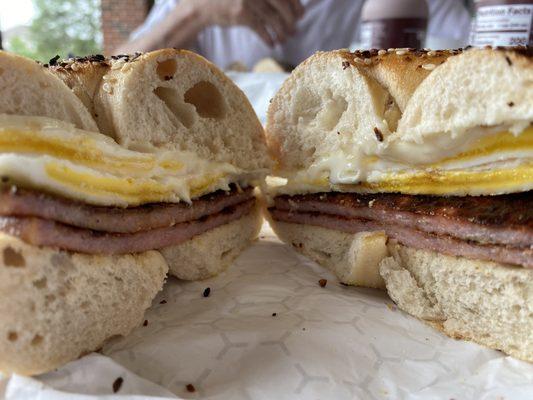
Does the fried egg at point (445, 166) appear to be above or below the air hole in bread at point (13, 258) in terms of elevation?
above

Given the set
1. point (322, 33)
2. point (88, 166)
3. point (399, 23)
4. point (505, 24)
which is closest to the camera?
point (88, 166)

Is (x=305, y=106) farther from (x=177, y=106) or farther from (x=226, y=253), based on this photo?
(x=226, y=253)

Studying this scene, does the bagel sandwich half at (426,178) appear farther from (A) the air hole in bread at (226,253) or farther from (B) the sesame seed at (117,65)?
(B) the sesame seed at (117,65)

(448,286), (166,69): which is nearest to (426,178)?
(448,286)

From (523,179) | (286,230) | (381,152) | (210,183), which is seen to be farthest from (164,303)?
(523,179)

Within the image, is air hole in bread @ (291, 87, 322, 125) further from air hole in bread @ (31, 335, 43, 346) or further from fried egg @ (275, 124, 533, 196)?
air hole in bread @ (31, 335, 43, 346)

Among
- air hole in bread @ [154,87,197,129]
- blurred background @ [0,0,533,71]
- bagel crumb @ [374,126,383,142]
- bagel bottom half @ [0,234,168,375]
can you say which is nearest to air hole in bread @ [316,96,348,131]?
bagel crumb @ [374,126,383,142]

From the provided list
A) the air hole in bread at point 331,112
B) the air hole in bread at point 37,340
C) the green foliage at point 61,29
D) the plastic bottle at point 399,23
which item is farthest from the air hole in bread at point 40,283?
the green foliage at point 61,29
